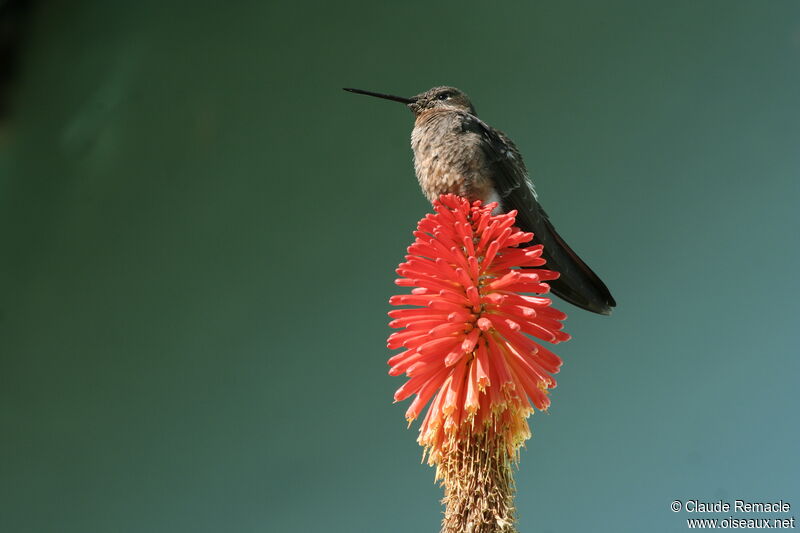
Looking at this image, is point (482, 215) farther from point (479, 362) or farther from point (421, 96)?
point (421, 96)

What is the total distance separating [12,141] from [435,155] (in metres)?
2.41

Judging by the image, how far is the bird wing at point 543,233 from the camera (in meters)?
1.84

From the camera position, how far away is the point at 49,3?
11.2ft

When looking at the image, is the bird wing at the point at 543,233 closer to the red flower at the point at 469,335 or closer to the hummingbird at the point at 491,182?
the hummingbird at the point at 491,182

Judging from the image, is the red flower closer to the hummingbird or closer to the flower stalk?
the flower stalk

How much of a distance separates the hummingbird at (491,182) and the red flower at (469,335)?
0.36m

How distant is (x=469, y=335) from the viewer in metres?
1.46

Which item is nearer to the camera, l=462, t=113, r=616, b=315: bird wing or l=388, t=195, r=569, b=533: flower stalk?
l=388, t=195, r=569, b=533: flower stalk

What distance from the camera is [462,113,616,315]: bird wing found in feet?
6.05

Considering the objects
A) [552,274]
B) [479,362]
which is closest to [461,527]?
[479,362]

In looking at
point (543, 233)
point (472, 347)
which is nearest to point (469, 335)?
point (472, 347)

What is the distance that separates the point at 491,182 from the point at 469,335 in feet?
1.82

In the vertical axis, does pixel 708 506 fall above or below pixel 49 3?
below

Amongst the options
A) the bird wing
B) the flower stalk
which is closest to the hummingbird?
the bird wing
